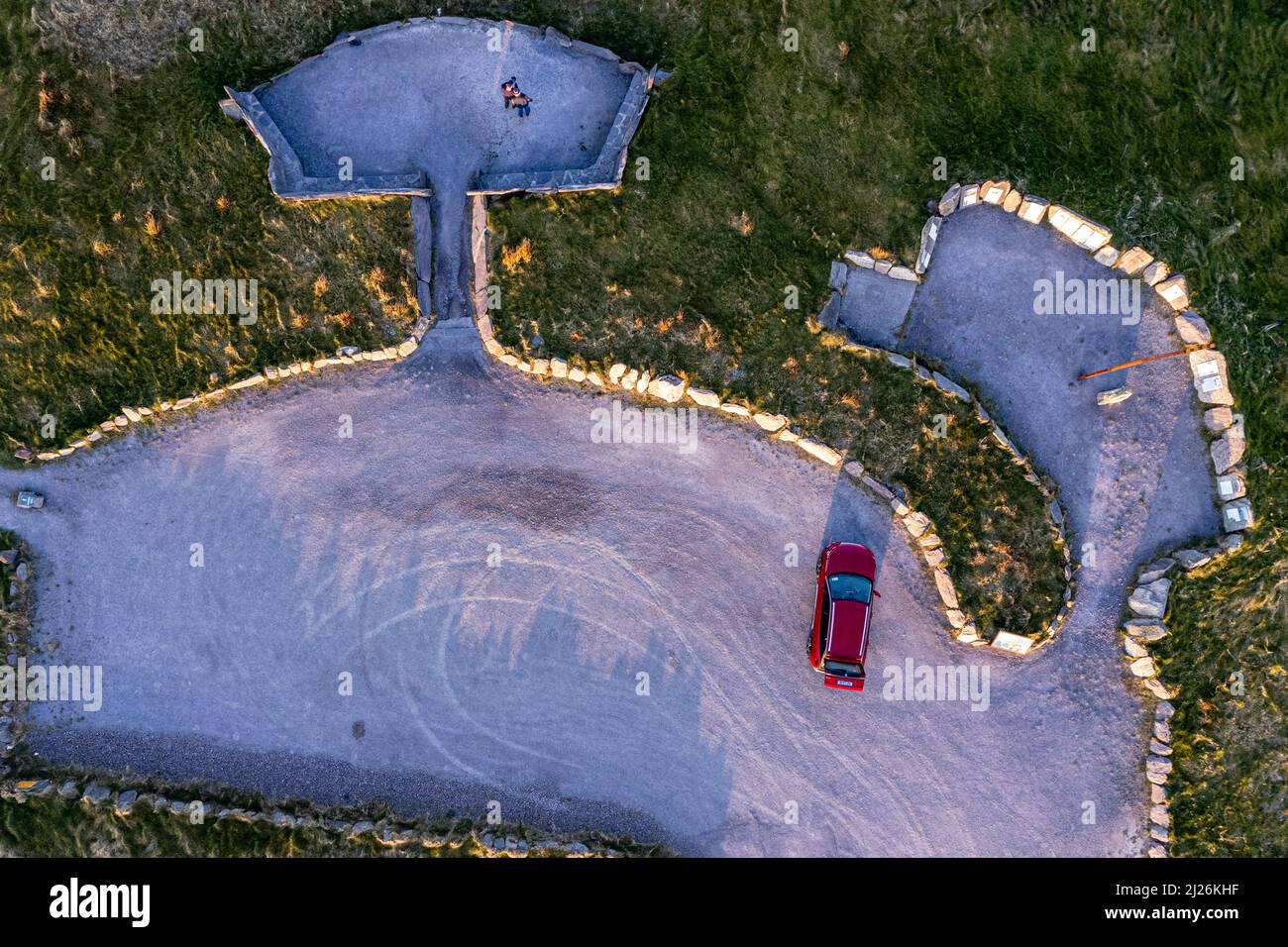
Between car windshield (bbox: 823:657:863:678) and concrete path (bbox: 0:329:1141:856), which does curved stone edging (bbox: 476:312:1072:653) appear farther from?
car windshield (bbox: 823:657:863:678)

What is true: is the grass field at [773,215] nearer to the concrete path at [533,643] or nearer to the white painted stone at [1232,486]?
the white painted stone at [1232,486]

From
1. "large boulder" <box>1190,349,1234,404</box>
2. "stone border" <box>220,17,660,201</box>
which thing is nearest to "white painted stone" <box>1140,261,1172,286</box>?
"large boulder" <box>1190,349,1234,404</box>

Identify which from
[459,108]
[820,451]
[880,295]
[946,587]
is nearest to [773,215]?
[880,295]

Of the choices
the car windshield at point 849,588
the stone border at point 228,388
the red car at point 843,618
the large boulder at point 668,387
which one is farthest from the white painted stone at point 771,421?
the stone border at point 228,388

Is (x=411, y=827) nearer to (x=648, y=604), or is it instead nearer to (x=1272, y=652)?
(x=648, y=604)

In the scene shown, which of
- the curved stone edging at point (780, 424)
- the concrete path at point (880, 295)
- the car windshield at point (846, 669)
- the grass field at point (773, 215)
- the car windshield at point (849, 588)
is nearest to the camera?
the car windshield at point (846, 669)
